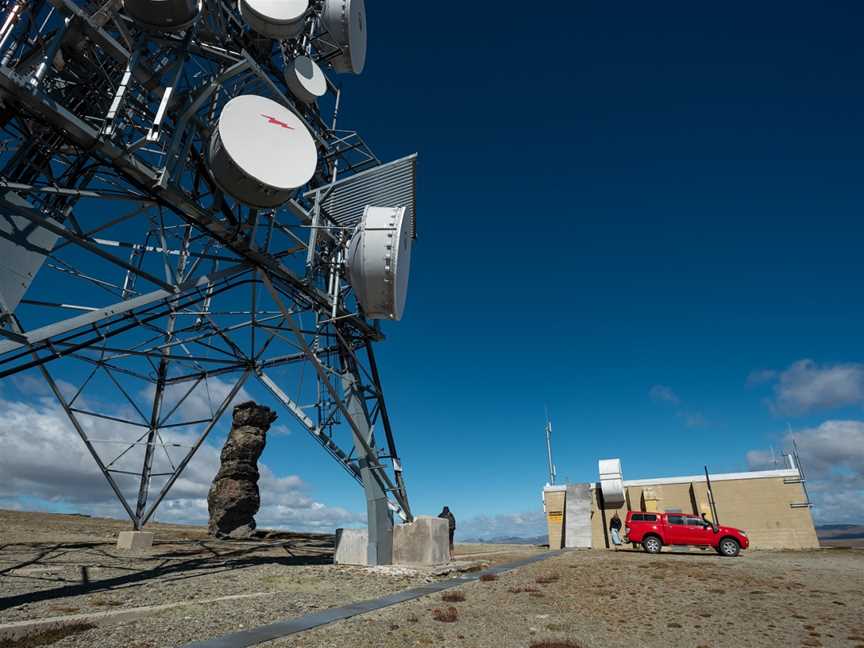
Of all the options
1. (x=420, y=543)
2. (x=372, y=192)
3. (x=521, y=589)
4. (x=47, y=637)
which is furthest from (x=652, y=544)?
(x=47, y=637)

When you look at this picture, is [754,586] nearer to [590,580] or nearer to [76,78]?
[590,580]

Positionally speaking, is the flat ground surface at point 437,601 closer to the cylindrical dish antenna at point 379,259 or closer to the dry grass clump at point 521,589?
the dry grass clump at point 521,589

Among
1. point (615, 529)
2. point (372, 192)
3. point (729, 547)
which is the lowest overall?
point (729, 547)

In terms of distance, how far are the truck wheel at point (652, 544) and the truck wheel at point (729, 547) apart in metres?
2.89

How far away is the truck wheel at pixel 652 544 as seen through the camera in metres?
26.1

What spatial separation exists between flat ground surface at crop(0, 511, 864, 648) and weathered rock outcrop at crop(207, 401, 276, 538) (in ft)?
39.7

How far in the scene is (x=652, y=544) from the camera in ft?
86.1

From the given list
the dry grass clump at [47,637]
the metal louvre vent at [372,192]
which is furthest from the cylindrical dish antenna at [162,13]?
the dry grass clump at [47,637]

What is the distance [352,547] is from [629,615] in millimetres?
9724

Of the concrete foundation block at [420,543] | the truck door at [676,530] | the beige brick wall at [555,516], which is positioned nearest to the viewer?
the concrete foundation block at [420,543]

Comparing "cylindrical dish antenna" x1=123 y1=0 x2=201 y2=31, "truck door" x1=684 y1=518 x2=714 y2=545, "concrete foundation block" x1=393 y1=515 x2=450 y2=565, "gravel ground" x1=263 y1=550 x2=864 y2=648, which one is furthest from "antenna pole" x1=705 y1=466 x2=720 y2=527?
"cylindrical dish antenna" x1=123 y1=0 x2=201 y2=31

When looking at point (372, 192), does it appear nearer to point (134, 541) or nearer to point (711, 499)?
point (134, 541)

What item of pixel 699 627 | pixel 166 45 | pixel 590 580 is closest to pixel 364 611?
pixel 699 627

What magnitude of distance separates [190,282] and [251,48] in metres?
9.38
